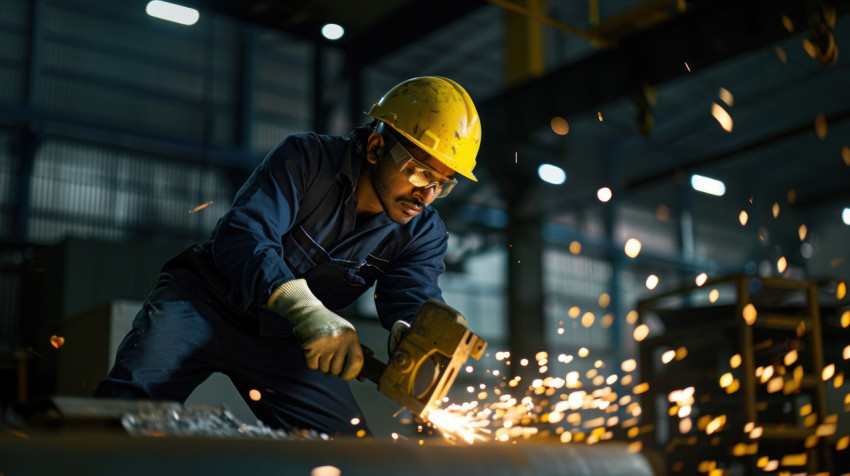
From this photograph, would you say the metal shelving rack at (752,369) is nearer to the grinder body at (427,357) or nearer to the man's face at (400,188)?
the man's face at (400,188)

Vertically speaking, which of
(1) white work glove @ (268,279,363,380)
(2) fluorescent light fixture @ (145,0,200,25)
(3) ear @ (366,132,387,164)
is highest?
(2) fluorescent light fixture @ (145,0,200,25)

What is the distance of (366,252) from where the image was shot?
8.68 feet

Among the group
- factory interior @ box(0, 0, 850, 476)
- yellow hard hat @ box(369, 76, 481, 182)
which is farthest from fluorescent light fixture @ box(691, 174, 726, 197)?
yellow hard hat @ box(369, 76, 481, 182)

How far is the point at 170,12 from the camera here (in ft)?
38.4

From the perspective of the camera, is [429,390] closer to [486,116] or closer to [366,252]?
[366,252]

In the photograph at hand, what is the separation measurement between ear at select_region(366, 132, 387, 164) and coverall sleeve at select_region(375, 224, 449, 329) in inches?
13.0

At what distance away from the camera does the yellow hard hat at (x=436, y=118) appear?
254 centimetres

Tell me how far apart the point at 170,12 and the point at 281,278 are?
10482mm

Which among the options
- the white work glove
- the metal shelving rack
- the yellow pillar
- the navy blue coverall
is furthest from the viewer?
the yellow pillar

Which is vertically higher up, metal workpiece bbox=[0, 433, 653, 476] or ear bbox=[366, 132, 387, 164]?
ear bbox=[366, 132, 387, 164]

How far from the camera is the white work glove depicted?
208cm

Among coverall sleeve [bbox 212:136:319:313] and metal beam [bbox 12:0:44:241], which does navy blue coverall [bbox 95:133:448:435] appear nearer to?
coverall sleeve [bbox 212:136:319:313]

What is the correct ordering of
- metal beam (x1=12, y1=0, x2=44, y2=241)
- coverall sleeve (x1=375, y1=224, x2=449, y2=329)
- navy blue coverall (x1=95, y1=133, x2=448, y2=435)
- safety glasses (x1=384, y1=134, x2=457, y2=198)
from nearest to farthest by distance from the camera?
navy blue coverall (x1=95, y1=133, x2=448, y2=435) < safety glasses (x1=384, y1=134, x2=457, y2=198) < coverall sleeve (x1=375, y1=224, x2=449, y2=329) < metal beam (x1=12, y1=0, x2=44, y2=241)

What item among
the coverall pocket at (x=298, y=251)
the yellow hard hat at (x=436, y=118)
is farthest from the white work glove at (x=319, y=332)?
the yellow hard hat at (x=436, y=118)
